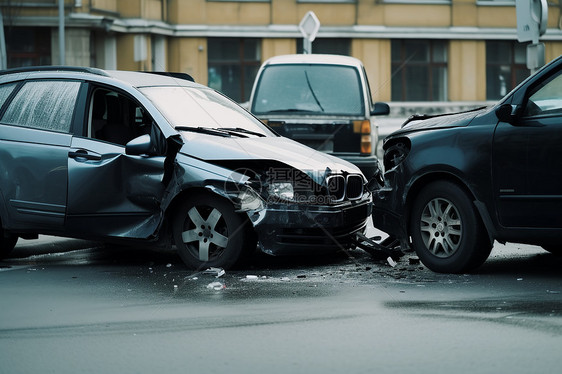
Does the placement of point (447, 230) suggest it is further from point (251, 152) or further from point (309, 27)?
point (309, 27)

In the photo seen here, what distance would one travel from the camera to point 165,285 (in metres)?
7.71

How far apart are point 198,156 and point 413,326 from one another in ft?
9.49

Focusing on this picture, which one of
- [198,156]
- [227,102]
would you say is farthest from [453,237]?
[227,102]

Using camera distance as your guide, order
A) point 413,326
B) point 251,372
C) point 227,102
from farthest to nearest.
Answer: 1. point 227,102
2. point 413,326
3. point 251,372

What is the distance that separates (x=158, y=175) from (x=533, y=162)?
298cm

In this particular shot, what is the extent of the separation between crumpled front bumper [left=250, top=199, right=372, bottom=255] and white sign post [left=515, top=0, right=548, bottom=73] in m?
7.19

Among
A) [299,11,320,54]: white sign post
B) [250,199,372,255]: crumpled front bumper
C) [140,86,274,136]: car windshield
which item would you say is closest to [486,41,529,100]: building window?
[299,11,320,54]: white sign post

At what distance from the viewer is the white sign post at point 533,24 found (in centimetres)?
1444

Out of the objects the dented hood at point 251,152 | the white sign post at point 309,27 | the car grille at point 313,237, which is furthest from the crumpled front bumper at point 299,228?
the white sign post at point 309,27

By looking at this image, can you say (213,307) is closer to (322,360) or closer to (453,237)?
(322,360)

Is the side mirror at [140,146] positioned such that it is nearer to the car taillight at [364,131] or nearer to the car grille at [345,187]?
the car grille at [345,187]

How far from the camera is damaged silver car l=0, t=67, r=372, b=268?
811 cm

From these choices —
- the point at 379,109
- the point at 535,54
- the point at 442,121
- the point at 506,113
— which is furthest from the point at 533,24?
the point at 506,113

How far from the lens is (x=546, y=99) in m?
7.70
